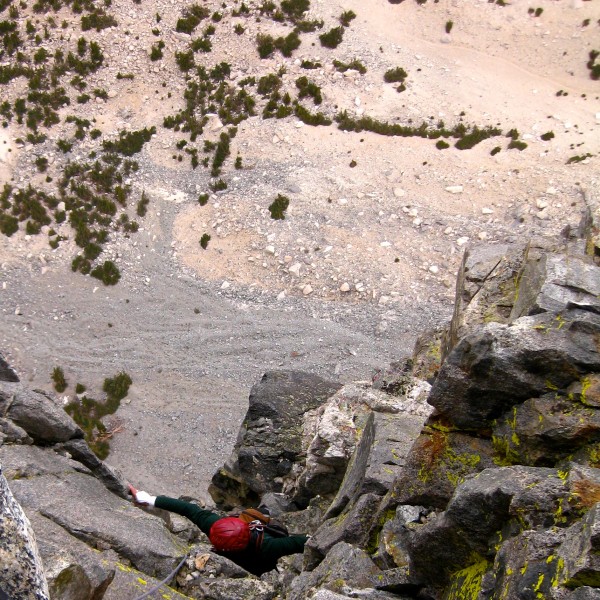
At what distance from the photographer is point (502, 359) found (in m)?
6.73

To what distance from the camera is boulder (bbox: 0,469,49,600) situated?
324cm

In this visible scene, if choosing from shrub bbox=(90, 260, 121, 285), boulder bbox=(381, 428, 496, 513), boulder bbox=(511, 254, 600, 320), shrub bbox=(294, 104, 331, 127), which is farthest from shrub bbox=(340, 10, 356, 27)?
boulder bbox=(381, 428, 496, 513)

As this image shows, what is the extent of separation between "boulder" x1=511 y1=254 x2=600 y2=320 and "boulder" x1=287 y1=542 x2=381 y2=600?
12.3 ft

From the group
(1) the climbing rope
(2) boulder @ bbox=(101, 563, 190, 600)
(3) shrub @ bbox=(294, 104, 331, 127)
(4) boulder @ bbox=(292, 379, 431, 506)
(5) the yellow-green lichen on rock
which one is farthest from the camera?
(3) shrub @ bbox=(294, 104, 331, 127)

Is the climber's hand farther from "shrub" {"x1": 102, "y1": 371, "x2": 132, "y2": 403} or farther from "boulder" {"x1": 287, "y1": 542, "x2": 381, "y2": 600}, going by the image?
"shrub" {"x1": 102, "y1": 371, "x2": 132, "y2": 403}

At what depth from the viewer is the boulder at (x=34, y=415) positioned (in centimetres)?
905

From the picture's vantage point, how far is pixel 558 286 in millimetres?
7746

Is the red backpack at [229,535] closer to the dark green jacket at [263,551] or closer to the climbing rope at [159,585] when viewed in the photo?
the dark green jacket at [263,551]

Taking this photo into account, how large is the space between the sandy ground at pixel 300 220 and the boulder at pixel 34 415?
8.16 metres

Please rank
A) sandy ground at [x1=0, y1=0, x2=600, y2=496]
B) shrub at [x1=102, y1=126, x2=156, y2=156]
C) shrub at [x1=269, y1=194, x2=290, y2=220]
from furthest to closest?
1. shrub at [x1=102, y1=126, x2=156, y2=156]
2. shrub at [x1=269, y1=194, x2=290, y2=220]
3. sandy ground at [x1=0, y1=0, x2=600, y2=496]

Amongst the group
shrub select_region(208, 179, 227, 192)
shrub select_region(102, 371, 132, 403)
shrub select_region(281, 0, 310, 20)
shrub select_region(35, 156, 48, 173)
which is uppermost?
shrub select_region(281, 0, 310, 20)

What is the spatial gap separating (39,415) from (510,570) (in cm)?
732

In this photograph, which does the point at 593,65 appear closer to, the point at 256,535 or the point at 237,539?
the point at 256,535

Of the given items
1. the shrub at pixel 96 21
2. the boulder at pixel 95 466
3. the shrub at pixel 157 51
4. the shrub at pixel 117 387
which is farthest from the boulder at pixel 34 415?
the shrub at pixel 96 21
